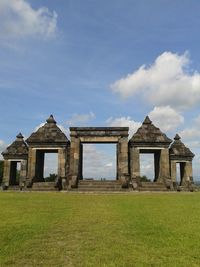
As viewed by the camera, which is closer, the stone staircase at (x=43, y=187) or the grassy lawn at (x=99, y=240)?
the grassy lawn at (x=99, y=240)

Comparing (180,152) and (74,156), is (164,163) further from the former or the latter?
(74,156)

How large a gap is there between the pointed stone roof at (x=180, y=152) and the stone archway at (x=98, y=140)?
678cm

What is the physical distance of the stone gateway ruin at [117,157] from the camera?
2984 centimetres

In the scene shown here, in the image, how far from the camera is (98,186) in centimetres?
2906

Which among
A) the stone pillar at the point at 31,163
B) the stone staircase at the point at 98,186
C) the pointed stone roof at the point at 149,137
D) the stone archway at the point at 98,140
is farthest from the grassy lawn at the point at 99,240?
the stone pillar at the point at 31,163

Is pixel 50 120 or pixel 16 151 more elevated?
pixel 50 120

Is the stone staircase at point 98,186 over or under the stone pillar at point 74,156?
under

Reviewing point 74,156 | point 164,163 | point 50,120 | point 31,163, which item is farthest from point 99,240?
point 50,120

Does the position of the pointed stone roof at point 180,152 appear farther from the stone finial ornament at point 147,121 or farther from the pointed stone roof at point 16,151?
the pointed stone roof at point 16,151

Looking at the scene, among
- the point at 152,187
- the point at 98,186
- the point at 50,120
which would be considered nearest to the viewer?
the point at 98,186

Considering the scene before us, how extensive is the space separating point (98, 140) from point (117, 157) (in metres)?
2.53

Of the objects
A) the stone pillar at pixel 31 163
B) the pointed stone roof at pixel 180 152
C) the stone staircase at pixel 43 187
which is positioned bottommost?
the stone staircase at pixel 43 187

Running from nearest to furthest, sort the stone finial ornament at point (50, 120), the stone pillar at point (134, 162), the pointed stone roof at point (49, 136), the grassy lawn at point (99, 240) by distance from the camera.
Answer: the grassy lawn at point (99, 240), the stone pillar at point (134, 162), the pointed stone roof at point (49, 136), the stone finial ornament at point (50, 120)

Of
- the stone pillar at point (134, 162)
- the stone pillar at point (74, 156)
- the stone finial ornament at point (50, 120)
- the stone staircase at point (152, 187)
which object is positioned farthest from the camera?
the stone finial ornament at point (50, 120)
